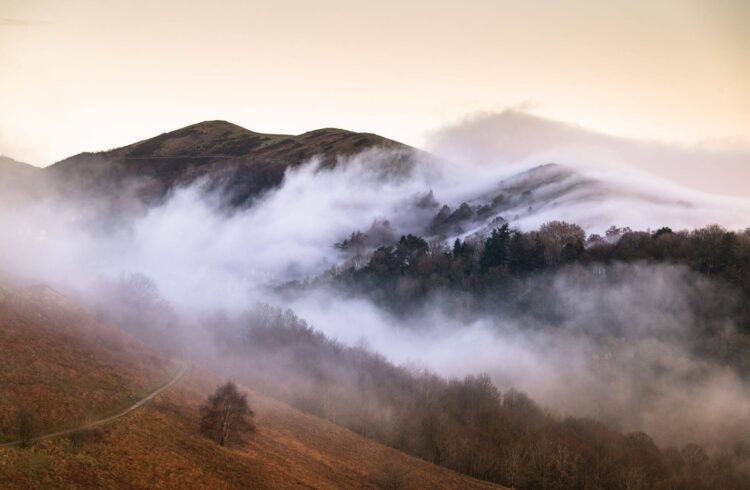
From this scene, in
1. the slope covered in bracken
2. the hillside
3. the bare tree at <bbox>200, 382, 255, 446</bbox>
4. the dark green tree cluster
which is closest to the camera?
the hillside

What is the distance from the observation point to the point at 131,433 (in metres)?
63.8

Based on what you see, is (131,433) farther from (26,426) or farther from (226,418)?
(226,418)

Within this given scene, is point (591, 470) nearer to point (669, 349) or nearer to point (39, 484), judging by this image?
point (669, 349)

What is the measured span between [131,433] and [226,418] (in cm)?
1533

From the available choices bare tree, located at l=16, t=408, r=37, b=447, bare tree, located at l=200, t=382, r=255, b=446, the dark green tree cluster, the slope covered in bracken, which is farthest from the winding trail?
the dark green tree cluster

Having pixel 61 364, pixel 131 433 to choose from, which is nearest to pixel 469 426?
pixel 61 364

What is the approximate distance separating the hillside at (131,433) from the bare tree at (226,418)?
1787 mm

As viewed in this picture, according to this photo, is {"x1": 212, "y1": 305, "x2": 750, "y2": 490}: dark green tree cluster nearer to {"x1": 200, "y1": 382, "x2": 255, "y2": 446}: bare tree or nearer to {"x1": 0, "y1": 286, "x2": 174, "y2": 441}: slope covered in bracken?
{"x1": 0, "y1": 286, "x2": 174, "y2": 441}: slope covered in bracken

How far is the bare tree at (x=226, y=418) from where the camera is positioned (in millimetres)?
77125

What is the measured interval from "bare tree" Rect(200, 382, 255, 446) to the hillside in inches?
70.4

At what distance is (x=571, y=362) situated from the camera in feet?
623

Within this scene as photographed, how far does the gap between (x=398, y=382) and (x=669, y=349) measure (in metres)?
80.3

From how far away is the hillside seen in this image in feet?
177

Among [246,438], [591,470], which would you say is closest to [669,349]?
[591,470]
